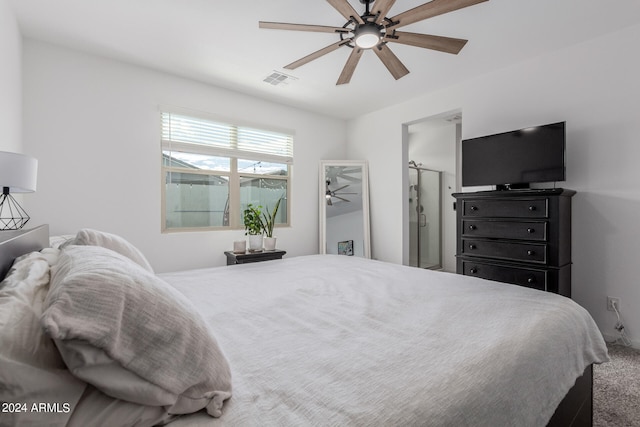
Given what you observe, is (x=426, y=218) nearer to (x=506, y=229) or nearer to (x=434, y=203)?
(x=434, y=203)

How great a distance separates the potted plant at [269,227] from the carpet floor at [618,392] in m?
3.03

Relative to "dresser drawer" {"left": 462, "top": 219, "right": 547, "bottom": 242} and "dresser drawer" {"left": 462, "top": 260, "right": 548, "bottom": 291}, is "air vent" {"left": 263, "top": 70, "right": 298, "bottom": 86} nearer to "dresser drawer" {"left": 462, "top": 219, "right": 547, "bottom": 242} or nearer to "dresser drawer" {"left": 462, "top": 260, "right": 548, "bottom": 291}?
"dresser drawer" {"left": 462, "top": 219, "right": 547, "bottom": 242}

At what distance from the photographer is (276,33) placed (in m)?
2.54

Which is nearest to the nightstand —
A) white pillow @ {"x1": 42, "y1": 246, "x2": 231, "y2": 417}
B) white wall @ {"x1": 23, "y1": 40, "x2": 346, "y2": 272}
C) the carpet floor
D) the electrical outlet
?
white wall @ {"x1": 23, "y1": 40, "x2": 346, "y2": 272}

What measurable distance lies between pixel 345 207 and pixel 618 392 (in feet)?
11.0

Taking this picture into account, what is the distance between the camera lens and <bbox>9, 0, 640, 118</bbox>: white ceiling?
223 cm

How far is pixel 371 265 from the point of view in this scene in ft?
7.46

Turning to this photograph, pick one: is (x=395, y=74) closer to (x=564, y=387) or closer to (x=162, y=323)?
(x=564, y=387)

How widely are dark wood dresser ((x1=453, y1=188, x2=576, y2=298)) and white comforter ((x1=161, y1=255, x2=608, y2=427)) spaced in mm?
1159

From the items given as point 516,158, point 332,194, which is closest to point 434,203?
point 332,194

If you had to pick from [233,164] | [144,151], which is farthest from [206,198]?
[144,151]

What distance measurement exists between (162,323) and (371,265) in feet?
5.88

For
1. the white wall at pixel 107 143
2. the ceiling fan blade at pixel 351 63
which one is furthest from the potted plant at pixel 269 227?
the ceiling fan blade at pixel 351 63

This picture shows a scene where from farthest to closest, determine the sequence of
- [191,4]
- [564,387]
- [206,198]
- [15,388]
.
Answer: [206,198] → [191,4] → [564,387] → [15,388]
